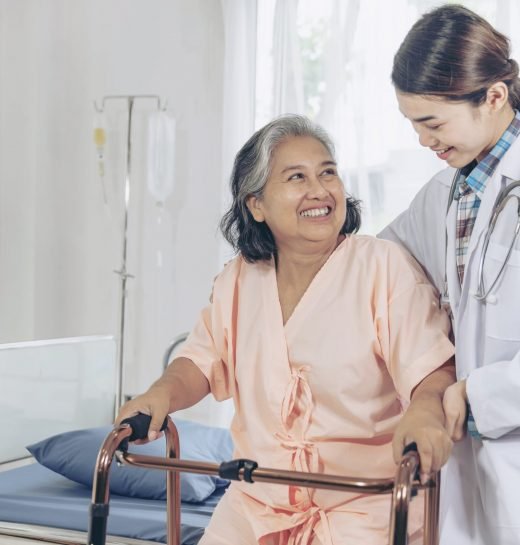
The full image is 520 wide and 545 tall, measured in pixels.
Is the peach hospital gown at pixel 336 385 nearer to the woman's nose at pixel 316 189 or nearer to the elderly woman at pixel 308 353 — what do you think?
the elderly woman at pixel 308 353

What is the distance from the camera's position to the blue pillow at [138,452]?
276cm

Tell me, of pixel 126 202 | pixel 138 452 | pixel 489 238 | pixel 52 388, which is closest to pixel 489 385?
pixel 489 238

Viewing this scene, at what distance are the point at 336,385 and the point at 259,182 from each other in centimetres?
48

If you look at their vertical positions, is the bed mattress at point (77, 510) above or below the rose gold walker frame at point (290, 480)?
below

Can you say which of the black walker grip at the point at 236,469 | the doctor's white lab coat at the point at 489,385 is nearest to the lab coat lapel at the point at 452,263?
the doctor's white lab coat at the point at 489,385

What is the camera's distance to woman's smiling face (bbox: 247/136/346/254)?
78.0 inches

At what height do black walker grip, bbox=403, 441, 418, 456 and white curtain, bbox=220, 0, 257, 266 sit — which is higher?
white curtain, bbox=220, 0, 257, 266

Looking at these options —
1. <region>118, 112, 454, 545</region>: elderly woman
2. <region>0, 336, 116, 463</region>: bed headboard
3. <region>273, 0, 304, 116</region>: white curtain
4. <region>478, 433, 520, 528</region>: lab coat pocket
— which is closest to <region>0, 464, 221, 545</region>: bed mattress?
<region>0, 336, 116, 463</region>: bed headboard

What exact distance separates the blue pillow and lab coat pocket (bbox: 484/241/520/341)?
4.24 ft

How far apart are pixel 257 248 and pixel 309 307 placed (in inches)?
8.7

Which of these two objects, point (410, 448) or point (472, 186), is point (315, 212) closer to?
point (472, 186)

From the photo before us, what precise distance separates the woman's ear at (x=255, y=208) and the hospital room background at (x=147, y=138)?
5.86ft

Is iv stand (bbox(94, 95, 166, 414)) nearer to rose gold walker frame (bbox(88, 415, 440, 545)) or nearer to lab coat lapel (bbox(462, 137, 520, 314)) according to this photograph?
rose gold walker frame (bbox(88, 415, 440, 545))

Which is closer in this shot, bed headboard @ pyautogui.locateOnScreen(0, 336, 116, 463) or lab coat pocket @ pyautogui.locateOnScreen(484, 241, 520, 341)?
lab coat pocket @ pyautogui.locateOnScreen(484, 241, 520, 341)
